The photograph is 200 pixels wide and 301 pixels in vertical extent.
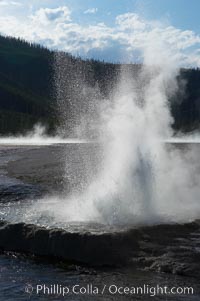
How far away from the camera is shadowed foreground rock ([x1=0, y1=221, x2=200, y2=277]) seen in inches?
422

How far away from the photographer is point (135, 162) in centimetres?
1497

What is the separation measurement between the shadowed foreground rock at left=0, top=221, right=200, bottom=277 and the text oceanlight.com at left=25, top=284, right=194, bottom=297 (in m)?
0.83

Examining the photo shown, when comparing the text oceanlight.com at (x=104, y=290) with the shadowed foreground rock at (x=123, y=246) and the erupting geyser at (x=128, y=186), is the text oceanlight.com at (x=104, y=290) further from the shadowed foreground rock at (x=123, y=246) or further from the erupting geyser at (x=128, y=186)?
the erupting geyser at (x=128, y=186)

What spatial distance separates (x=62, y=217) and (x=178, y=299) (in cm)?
571

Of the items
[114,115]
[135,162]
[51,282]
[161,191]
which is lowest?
[51,282]

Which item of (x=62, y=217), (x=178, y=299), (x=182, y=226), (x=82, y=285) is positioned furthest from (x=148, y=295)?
(x=62, y=217)

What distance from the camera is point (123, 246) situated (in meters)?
11.5

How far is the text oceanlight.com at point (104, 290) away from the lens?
9.38m

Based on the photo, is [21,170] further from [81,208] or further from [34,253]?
[34,253]

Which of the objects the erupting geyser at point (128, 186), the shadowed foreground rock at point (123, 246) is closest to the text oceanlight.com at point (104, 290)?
the shadowed foreground rock at point (123, 246)

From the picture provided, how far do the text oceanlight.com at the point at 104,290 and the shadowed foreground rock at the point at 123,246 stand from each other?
83 centimetres

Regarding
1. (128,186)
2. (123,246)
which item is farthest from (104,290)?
(128,186)

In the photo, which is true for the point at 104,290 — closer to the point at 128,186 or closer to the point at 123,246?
the point at 123,246

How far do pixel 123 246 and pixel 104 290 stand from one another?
76.8 inches
